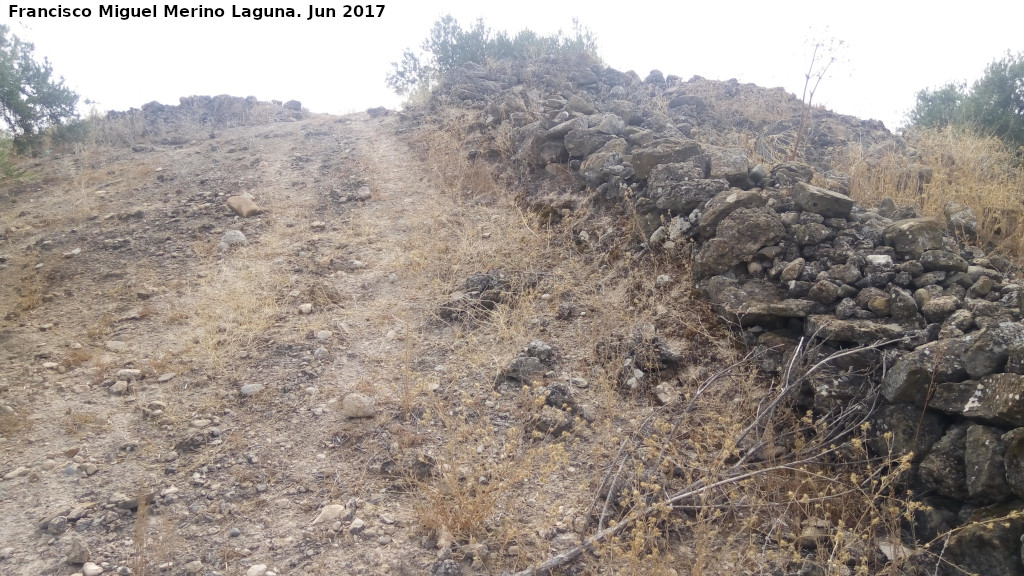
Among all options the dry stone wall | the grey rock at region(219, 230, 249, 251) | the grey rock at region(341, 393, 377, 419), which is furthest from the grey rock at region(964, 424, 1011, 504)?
the grey rock at region(219, 230, 249, 251)

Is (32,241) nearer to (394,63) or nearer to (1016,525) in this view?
(1016,525)

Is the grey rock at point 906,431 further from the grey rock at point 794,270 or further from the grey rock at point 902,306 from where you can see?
the grey rock at point 794,270

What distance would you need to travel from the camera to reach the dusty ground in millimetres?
2709

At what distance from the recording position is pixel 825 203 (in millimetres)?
4129

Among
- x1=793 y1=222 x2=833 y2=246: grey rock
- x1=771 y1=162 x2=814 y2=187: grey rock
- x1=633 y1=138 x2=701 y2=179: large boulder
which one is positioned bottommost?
x1=793 y1=222 x2=833 y2=246: grey rock

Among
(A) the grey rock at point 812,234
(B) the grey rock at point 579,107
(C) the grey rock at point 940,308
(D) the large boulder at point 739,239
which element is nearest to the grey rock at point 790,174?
(D) the large boulder at point 739,239

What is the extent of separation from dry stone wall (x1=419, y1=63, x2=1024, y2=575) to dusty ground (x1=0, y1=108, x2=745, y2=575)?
858 millimetres

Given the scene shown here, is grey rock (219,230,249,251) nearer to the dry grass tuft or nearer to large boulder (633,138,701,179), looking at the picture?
large boulder (633,138,701,179)

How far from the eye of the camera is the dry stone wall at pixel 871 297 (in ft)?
7.88

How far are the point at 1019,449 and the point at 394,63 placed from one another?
1521 cm

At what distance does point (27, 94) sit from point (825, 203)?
13.8m

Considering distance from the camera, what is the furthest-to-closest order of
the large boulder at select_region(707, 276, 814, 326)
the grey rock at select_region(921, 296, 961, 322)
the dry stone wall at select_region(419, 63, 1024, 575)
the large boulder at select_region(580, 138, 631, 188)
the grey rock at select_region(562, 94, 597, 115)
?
the grey rock at select_region(562, 94, 597, 115) < the large boulder at select_region(580, 138, 631, 188) < the large boulder at select_region(707, 276, 814, 326) < the grey rock at select_region(921, 296, 961, 322) < the dry stone wall at select_region(419, 63, 1024, 575)

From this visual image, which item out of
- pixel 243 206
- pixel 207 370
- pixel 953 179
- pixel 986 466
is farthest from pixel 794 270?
pixel 243 206

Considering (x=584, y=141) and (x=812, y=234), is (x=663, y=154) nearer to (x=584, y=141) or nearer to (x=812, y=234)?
(x=584, y=141)
